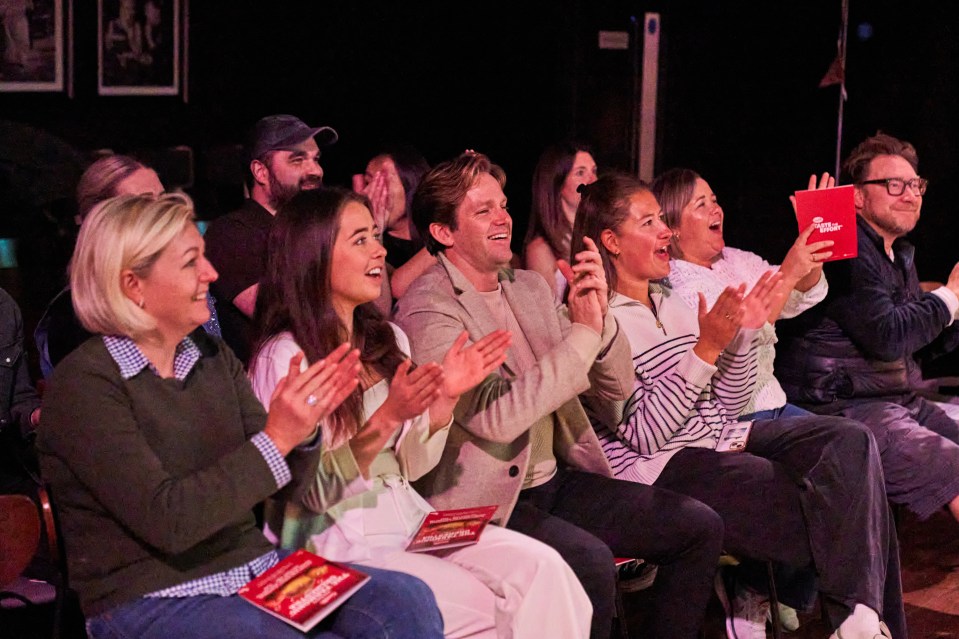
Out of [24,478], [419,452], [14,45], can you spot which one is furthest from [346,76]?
[419,452]

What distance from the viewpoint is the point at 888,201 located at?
14.4 feet

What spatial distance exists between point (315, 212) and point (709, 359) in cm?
120

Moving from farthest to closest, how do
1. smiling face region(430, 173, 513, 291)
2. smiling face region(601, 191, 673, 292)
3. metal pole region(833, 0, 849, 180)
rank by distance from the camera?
1. metal pole region(833, 0, 849, 180)
2. smiling face region(601, 191, 673, 292)
3. smiling face region(430, 173, 513, 291)

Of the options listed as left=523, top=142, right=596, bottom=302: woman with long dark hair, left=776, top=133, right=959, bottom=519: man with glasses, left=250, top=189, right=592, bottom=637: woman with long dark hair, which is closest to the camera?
left=250, top=189, right=592, bottom=637: woman with long dark hair

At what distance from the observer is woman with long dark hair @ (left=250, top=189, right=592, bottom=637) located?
274 cm

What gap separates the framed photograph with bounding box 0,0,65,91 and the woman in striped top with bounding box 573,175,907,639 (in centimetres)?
266

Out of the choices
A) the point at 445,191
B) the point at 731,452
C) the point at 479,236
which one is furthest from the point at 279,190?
the point at 731,452

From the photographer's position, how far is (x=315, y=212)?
9.60ft

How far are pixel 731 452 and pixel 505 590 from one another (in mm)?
→ 1027

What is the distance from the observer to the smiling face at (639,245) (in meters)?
3.62

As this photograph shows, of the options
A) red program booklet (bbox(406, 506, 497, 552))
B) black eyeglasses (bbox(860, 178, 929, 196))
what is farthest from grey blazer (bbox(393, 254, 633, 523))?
black eyeglasses (bbox(860, 178, 929, 196))

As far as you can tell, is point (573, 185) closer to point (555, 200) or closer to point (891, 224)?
point (555, 200)

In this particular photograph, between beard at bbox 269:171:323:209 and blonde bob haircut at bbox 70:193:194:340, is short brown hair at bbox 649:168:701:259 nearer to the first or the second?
beard at bbox 269:171:323:209

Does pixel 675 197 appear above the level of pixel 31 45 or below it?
below
